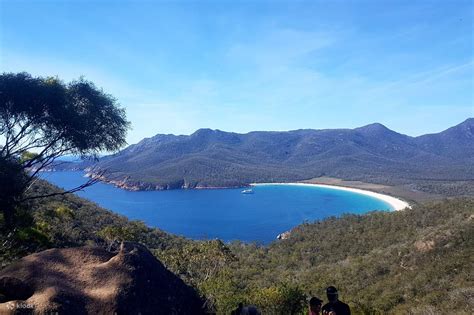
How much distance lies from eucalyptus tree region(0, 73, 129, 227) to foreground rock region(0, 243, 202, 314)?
3.31m

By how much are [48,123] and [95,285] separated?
6.43 metres

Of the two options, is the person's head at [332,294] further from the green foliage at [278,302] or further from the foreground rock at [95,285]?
the green foliage at [278,302]

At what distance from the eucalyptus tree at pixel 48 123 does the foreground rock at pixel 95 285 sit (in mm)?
3310

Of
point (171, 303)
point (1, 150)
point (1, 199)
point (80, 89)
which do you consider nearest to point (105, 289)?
point (171, 303)

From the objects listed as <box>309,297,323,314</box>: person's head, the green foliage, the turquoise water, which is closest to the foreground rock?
<box>309,297,323,314</box>: person's head

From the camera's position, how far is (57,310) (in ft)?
21.8

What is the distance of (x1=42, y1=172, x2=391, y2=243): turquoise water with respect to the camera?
→ 119938mm

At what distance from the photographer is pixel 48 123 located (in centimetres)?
Answer: 1210

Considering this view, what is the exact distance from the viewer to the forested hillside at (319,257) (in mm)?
15742

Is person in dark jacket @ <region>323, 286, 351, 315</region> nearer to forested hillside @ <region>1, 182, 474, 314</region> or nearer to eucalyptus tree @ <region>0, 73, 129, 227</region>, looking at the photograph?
forested hillside @ <region>1, 182, 474, 314</region>

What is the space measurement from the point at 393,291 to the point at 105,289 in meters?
30.0

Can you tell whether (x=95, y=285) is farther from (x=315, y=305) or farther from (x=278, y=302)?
(x=278, y=302)

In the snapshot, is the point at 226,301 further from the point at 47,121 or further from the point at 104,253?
the point at 47,121

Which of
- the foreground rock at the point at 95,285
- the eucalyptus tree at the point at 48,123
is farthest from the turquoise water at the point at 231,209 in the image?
the foreground rock at the point at 95,285
